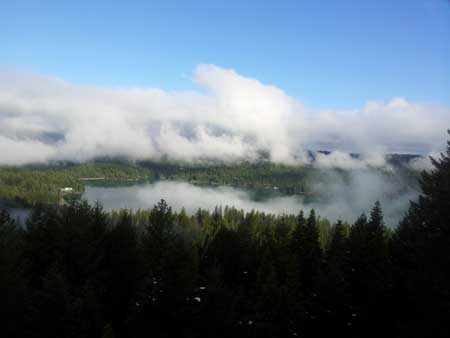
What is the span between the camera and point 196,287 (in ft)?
52.1

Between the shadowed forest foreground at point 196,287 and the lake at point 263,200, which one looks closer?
the shadowed forest foreground at point 196,287

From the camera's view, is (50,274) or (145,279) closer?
(50,274)

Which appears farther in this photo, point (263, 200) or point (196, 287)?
point (263, 200)

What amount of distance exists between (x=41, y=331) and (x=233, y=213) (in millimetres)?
65648

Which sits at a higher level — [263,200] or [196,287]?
[196,287]

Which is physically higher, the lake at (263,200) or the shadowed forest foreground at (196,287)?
the shadowed forest foreground at (196,287)

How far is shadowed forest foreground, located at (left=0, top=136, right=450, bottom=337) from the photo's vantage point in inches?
443

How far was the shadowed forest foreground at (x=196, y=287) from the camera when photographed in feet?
36.9

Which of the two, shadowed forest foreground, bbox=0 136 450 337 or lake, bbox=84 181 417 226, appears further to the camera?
lake, bbox=84 181 417 226

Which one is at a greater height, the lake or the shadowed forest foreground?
the shadowed forest foreground

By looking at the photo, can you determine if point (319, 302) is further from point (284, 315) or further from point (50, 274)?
point (50, 274)

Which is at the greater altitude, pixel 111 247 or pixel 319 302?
pixel 111 247

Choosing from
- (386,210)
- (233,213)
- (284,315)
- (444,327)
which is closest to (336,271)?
(284,315)

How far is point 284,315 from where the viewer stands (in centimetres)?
1529
